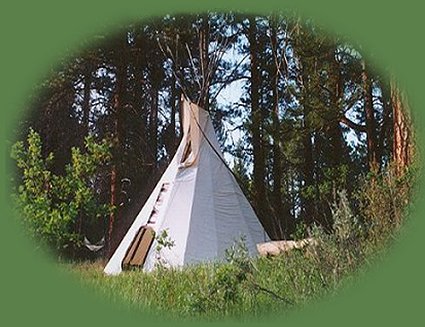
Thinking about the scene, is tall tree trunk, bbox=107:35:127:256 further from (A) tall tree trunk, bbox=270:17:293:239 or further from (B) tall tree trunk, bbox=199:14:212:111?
(A) tall tree trunk, bbox=270:17:293:239

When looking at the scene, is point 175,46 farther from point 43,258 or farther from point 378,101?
point 43,258

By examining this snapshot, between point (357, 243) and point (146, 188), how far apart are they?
4968mm

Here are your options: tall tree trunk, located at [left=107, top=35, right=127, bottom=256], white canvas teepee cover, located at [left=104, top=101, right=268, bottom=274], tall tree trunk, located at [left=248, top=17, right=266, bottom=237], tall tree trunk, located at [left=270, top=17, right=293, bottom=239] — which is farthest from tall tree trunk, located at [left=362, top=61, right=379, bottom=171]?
tall tree trunk, located at [left=107, top=35, right=127, bottom=256]

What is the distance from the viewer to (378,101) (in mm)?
5656

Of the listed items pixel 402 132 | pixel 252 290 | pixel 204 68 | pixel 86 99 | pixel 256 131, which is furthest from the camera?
pixel 86 99

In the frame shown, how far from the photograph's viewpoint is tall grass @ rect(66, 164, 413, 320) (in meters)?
3.32

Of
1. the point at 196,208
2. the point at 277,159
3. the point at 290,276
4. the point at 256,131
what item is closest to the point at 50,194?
the point at 196,208

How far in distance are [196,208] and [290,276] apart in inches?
97.1

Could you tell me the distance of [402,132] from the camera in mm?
4297

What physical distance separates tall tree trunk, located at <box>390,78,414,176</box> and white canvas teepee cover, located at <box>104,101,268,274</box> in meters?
1.97

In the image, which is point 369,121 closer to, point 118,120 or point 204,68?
point 204,68

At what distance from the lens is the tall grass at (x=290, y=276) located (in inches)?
131

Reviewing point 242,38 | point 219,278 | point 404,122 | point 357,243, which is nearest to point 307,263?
point 357,243

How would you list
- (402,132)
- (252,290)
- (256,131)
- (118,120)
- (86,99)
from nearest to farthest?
(252,290)
(402,132)
(256,131)
(86,99)
(118,120)
